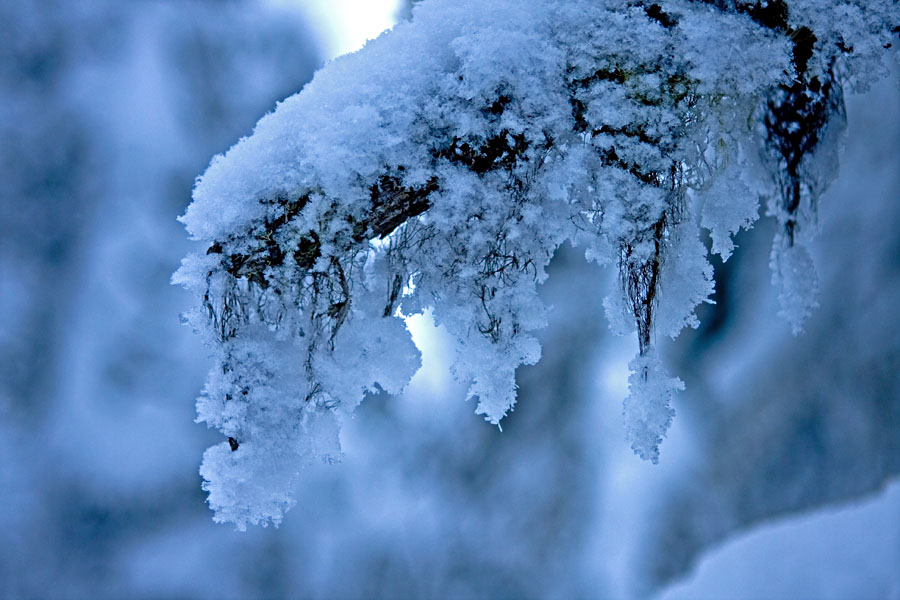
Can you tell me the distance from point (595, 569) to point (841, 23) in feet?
23.3

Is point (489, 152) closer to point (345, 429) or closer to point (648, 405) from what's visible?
point (648, 405)

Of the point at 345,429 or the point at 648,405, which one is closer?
the point at 648,405

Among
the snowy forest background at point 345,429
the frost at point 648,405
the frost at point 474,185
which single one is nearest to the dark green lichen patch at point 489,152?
the frost at point 474,185

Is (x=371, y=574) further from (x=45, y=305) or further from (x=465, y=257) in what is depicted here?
(x=465, y=257)

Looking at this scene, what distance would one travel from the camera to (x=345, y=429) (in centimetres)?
624

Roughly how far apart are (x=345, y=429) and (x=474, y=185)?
554 cm

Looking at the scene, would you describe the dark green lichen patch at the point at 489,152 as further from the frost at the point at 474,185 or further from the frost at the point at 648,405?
the frost at the point at 648,405

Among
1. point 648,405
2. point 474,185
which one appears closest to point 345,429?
point 648,405

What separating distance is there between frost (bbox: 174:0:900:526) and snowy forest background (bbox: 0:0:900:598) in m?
4.47

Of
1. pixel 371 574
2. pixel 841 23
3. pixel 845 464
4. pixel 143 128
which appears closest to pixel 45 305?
pixel 143 128

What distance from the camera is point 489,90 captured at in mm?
1120

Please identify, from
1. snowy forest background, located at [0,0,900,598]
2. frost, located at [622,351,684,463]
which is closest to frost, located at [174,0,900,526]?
frost, located at [622,351,684,463]

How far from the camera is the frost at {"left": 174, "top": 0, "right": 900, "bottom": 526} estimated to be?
3.69 feet

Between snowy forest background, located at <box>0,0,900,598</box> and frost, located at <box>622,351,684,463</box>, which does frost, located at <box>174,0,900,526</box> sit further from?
snowy forest background, located at <box>0,0,900,598</box>
